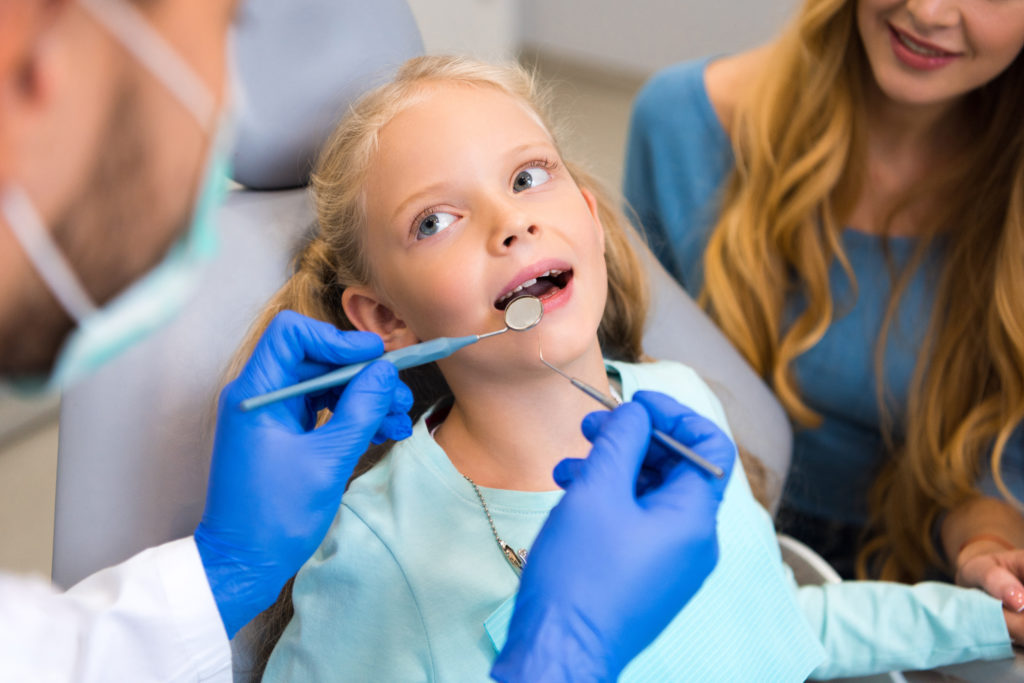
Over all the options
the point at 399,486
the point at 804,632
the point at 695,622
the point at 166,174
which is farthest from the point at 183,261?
the point at 804,632

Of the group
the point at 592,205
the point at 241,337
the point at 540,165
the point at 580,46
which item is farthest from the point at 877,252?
the point at 580,46

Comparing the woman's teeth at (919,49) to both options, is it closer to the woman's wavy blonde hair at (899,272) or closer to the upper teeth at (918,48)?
the upper teeth at (918,48)

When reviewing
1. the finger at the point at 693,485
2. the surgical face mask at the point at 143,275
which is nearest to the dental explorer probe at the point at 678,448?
the finger at the point at 693,485

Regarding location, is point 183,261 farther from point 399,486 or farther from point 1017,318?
point 1017,318

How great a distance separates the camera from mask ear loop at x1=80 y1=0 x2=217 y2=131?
0.35m

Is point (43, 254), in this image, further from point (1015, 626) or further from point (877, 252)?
point (877, 252)

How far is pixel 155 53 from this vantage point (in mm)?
358

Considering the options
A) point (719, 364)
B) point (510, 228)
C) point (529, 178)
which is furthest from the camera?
point (719, 364)

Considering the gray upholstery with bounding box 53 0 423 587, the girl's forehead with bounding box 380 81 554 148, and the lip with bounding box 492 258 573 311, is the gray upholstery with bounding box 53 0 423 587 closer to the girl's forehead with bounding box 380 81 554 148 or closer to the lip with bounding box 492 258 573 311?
the girl's forehead with bounding box 380 81 554 148

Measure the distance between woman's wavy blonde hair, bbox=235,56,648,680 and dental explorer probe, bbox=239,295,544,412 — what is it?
222 mm

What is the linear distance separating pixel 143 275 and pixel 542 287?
0.64 meters

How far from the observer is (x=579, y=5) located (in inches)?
152

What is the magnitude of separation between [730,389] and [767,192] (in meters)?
0.35

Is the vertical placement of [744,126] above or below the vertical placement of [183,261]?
below
